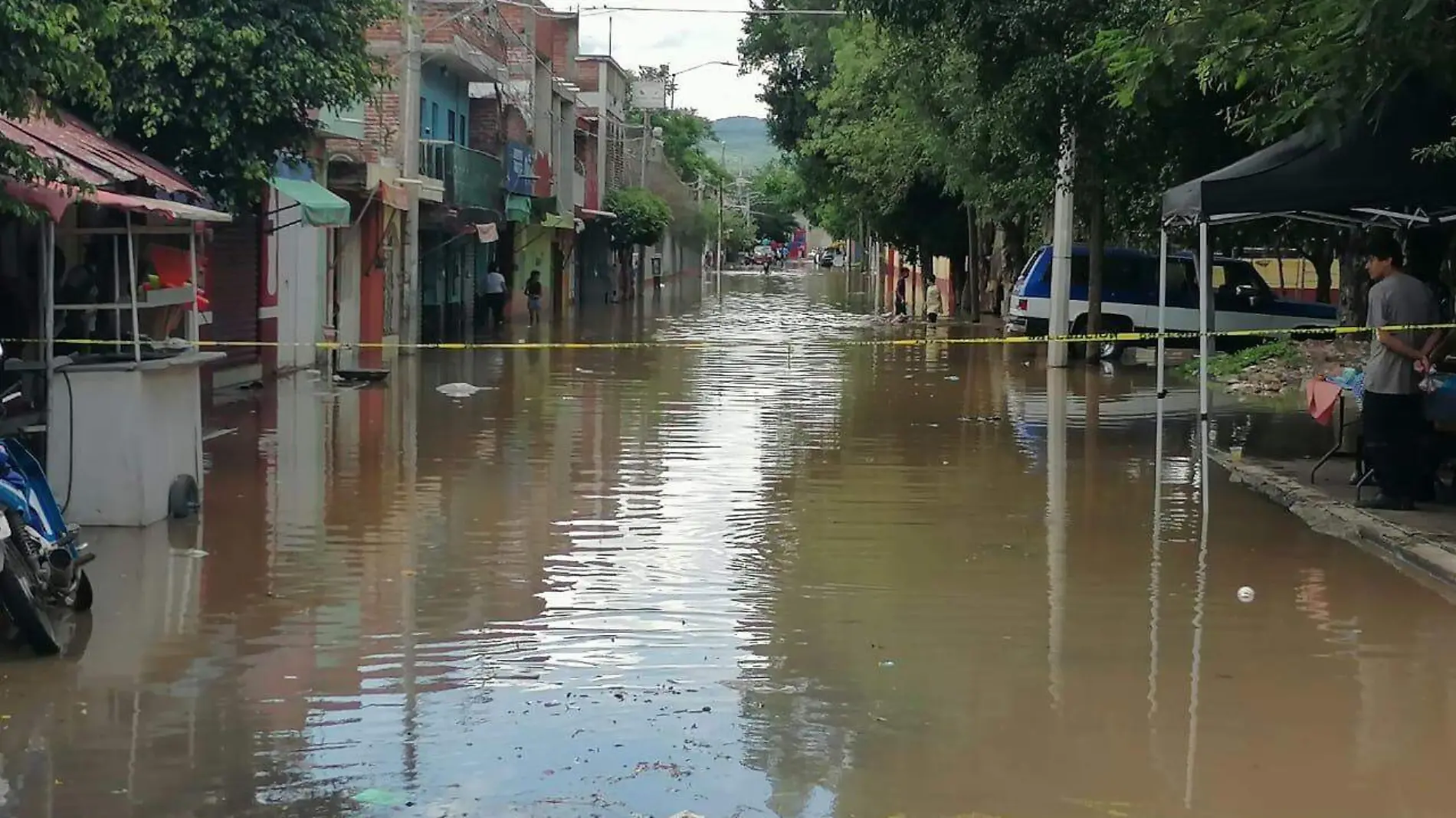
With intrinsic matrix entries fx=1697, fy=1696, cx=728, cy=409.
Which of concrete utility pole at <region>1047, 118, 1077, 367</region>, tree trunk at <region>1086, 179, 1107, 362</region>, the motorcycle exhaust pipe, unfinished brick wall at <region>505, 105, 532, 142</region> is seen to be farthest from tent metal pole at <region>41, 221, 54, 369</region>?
unfinished brick wall at <region>505, 105, 532, 142</region>

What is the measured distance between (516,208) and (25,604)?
3673 cm

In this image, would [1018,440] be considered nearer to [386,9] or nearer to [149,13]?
[386,9]

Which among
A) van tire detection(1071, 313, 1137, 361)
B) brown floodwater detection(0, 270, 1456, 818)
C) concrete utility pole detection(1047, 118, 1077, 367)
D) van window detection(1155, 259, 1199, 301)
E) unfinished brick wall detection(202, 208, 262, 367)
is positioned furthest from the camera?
van window detection(1155, 259, 1199, 301)

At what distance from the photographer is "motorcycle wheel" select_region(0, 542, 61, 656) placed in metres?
7.28

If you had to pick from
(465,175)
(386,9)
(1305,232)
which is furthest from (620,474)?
(465,175)

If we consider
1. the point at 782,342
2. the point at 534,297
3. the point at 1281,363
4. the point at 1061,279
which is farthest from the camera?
the point at 534,297

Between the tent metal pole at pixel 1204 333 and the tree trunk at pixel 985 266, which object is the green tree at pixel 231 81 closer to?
the tent metal pole at pixel 1204 333

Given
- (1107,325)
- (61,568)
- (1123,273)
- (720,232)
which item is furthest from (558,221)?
(720,232)

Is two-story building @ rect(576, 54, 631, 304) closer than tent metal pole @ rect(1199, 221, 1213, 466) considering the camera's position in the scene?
No

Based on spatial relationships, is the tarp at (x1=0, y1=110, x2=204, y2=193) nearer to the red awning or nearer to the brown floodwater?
the red awning

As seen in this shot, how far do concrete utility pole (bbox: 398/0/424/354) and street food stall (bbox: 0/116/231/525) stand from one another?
13.6 metres

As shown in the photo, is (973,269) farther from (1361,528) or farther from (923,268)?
(1361,528)

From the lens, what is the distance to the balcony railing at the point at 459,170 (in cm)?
3438

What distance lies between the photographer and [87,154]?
11453mm
